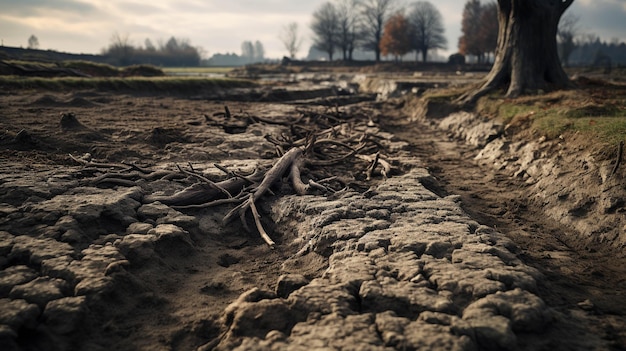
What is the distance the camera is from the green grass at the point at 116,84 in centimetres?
1483

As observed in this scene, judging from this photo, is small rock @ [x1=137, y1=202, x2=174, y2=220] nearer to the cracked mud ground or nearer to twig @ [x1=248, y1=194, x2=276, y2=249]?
the cracked mud ground

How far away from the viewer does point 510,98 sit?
10.9 m

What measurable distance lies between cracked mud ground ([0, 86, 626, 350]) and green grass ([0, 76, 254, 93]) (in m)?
11.3

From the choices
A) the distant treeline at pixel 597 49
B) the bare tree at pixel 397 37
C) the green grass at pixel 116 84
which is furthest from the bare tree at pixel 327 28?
the distant treeline at pixel 597 49

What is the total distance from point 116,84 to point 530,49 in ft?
53.5

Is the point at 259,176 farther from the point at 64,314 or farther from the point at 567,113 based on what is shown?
the point at 567,113

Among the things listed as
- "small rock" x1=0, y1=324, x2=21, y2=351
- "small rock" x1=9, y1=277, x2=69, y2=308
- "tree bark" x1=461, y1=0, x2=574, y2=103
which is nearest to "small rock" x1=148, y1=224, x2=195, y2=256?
→ "small rock" x1=9, y1=277, x2=69, y2=308

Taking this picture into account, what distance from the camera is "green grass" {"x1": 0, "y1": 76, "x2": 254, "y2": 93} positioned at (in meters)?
14.8

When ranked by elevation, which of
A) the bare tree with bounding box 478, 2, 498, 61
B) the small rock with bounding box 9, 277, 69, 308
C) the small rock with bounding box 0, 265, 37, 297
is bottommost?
the small rock with bounding box 9, 277, 69, 308

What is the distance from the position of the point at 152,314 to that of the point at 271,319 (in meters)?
1.02

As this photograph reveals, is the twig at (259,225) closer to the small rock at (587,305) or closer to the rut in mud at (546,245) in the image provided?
the rut in mud at (546,245)

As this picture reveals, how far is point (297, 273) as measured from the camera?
3607 mm

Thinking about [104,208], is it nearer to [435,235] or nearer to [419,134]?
[435,235]

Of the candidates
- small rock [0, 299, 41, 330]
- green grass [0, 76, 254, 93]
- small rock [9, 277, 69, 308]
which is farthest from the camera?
green grass [0, 76, 254, 93]
